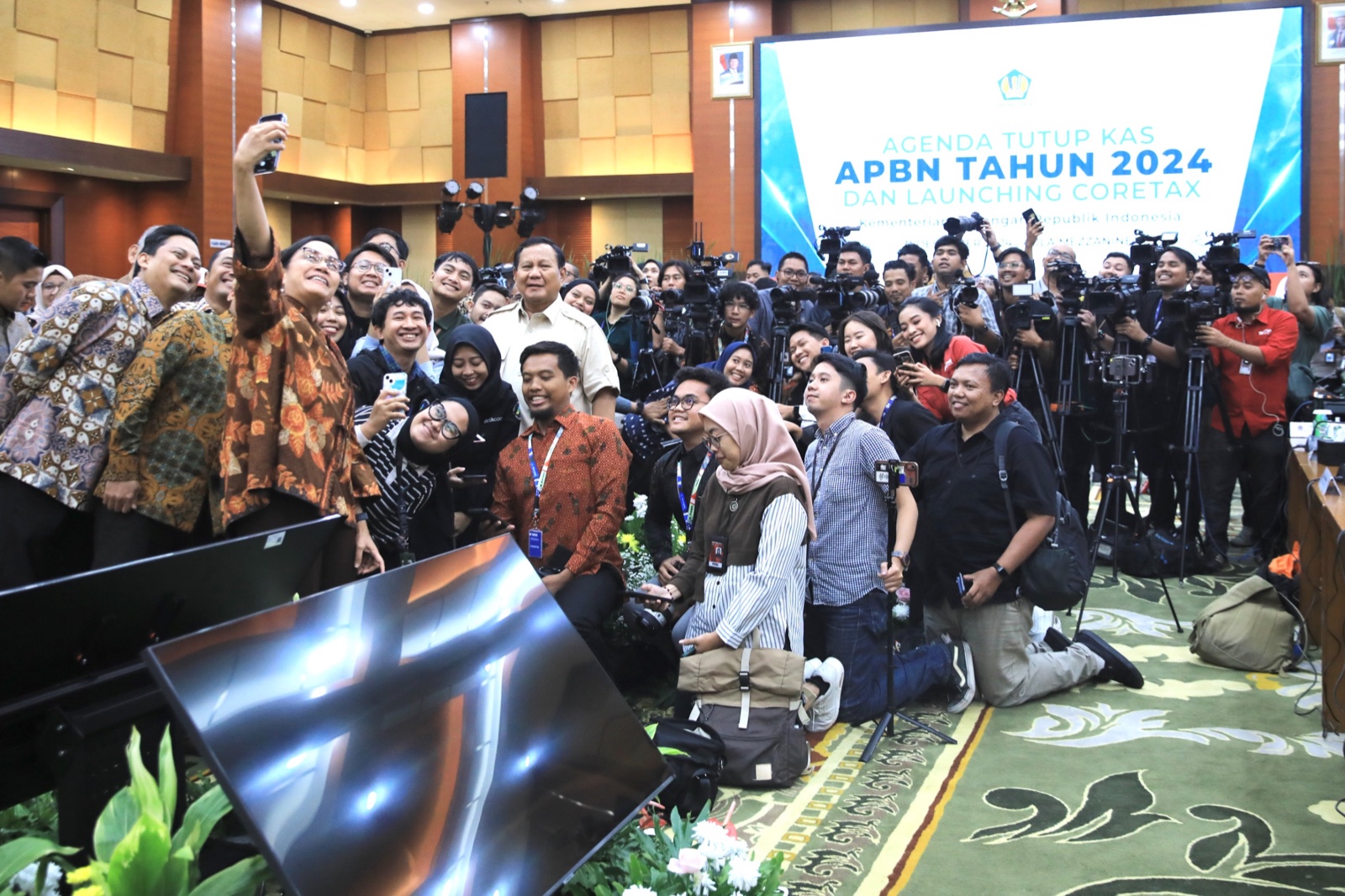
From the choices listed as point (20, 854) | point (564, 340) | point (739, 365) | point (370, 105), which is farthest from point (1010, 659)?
point (370, 105)

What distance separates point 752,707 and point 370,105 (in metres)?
12.2

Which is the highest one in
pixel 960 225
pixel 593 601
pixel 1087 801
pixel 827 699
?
pixel 960 225

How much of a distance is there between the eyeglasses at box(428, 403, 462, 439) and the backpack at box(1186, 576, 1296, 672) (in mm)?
2821

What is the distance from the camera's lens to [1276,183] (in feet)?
28.6

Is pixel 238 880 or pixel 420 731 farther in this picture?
pixel 420 731

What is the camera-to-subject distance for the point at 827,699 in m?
3.56

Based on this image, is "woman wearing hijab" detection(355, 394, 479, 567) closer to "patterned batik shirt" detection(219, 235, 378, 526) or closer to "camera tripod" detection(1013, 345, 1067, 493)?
"patterned batik shirt" detection(219, 235, 378, 526)

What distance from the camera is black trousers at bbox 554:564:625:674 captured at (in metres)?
3.55

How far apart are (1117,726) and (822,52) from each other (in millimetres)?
7155

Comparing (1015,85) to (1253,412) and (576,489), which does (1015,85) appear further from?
(576,489)

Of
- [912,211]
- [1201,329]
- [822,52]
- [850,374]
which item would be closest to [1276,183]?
[912,211]

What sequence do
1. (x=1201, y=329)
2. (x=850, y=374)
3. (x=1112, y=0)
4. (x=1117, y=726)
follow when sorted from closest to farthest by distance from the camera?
1. (x=1117, y=726)
2. (x=850, y=374)
3. (x=1201, y=329)
4. (x=1112, y=0)

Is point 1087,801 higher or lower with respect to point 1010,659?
lower

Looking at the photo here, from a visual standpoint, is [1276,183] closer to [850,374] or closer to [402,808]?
[850,374]
